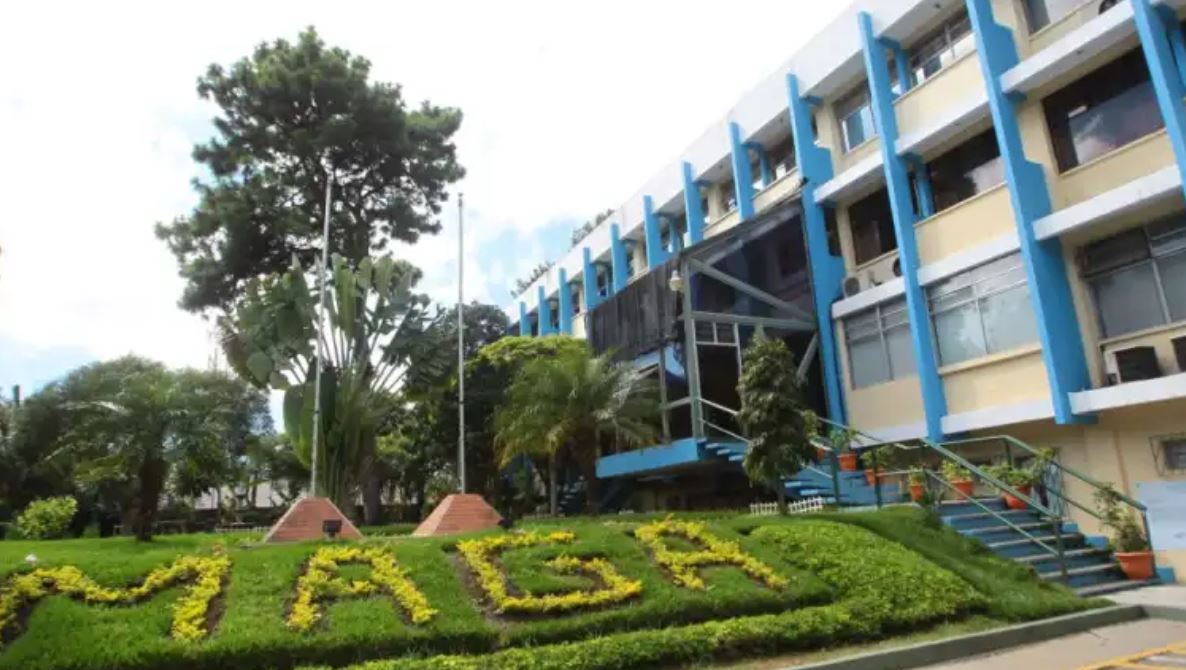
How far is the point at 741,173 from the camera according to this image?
71.7ft

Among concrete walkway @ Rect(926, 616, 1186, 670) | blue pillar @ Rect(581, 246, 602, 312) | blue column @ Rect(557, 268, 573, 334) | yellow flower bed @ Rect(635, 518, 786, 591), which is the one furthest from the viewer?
blue column @ Rect(557, 268, 573, 334)

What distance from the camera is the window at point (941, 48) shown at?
643 inches

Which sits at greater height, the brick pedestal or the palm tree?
the palm tree

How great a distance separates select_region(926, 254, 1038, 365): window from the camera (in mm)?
14516

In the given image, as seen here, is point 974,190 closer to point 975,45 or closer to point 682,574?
point 975,45

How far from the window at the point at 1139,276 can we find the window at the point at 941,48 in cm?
510

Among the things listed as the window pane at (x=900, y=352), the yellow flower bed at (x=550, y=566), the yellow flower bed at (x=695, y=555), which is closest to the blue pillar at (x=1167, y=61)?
the window pane at (x=900, y=352)

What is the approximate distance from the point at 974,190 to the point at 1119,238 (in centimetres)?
323

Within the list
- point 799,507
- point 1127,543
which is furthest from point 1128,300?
point 799,507

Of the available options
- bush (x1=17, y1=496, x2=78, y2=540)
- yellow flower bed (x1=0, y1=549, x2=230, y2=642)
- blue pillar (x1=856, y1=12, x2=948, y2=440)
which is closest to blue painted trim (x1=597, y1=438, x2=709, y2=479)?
blue pillar (x1=856, y1=12, x2=948, y2=440)

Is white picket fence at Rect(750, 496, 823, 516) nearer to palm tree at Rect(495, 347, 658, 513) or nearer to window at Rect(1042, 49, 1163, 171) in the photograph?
palm tree at Rect(495, 347, 658, 513)

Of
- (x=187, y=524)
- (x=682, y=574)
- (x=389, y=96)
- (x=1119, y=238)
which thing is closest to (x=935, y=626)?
(x=682, y=574)

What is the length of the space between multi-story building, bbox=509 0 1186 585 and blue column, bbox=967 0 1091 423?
4 centimetres

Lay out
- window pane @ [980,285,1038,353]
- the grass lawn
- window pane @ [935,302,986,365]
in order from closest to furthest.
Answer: the grass lawn
window pane @ [980,285,1038,353]
window pane @ [935,302,986,365]
